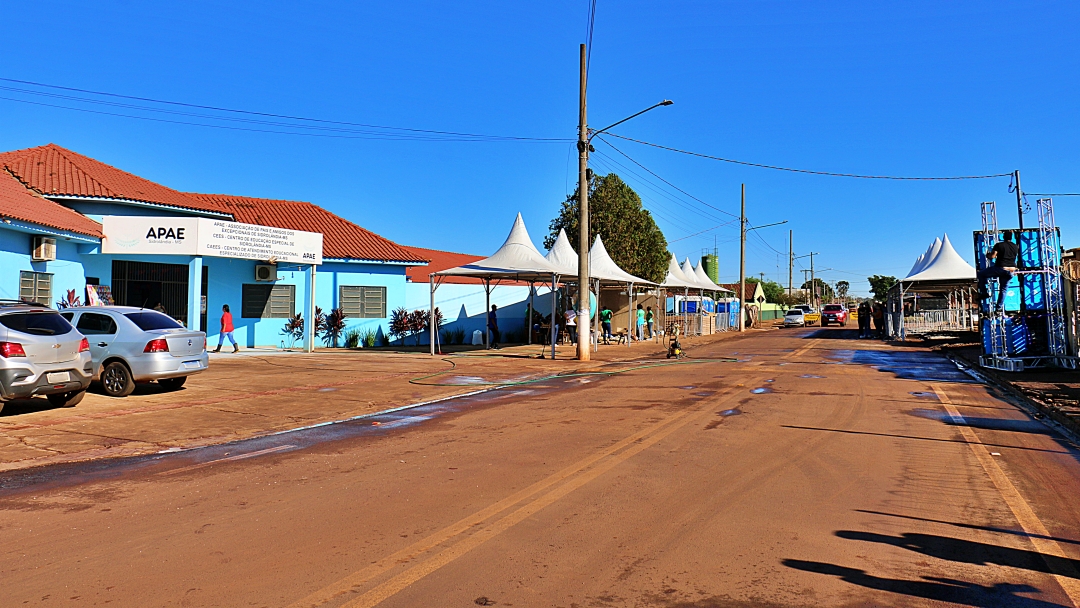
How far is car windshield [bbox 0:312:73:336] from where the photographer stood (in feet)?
32.0

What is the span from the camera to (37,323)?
10133mm

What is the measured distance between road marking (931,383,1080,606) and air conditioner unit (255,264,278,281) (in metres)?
20.9

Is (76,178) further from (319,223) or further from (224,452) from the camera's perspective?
(224,452)

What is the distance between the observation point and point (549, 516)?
5.47 metres

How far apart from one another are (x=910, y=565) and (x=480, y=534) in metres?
2.80

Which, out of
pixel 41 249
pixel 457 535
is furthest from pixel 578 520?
pixel 41 249

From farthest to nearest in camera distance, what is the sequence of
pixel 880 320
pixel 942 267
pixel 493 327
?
pixel 880 320
pixel 942 267
pixel 493 327

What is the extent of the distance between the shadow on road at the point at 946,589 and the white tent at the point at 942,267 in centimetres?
3354

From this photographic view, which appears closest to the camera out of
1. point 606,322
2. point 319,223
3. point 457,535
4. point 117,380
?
point 457,535

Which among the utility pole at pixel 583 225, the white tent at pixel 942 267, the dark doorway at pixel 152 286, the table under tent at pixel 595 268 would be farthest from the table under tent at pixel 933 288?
the dark doorway at pixel 152 286

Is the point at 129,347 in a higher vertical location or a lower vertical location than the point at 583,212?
lower

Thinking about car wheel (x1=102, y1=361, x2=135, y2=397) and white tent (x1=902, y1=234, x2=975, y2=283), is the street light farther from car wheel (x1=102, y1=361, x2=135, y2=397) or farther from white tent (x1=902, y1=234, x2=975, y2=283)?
white tent (x1=902, y1=234, x2=975, y2=283)

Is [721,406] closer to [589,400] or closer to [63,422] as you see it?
[589,400]

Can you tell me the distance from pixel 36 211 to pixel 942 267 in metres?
36.1
